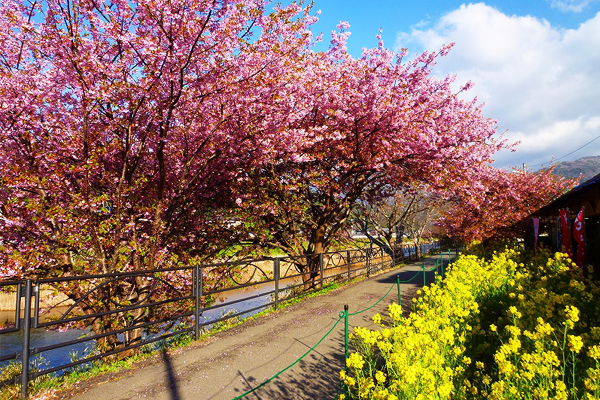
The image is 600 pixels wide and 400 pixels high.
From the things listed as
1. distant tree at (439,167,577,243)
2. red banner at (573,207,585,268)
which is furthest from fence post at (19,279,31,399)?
distant tree at (439,167,577,243)

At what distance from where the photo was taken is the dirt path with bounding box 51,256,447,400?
437cm

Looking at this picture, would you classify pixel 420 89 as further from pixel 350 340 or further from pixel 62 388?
pixel 62 388

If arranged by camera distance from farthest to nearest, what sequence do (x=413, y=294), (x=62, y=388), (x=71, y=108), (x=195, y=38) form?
(x=413, y=294)
(x=71, y=108)
(x=195, y=38)
(x=62, y=388)

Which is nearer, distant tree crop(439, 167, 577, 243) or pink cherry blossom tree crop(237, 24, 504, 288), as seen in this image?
pink cherry blossom tree crop(237, 24, 504, 288)

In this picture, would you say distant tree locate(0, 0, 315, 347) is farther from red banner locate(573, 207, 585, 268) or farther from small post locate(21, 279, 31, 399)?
red banner locate(573, 207, 585, 268)

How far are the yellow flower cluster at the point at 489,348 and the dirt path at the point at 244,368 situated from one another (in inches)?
27.2

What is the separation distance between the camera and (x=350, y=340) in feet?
20.9

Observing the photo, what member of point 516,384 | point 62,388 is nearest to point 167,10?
point 62,388

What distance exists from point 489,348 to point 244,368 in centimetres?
354

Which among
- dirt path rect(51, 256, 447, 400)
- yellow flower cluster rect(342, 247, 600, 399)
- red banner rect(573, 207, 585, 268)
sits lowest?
dirt path rect(51, 256, 447, 400)

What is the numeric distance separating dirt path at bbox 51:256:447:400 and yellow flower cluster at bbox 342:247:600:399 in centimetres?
69

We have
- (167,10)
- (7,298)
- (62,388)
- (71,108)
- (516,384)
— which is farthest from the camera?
(7,298)

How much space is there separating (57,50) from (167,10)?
2.56 metres

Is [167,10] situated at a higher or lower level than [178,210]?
higher
